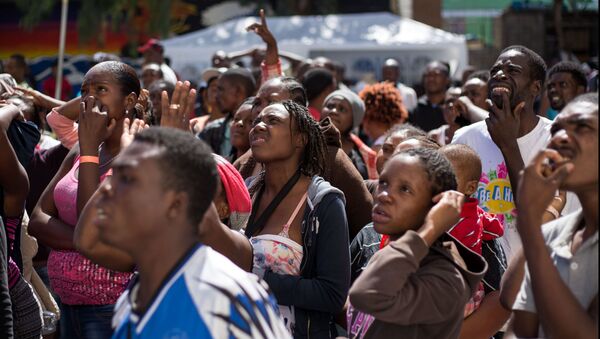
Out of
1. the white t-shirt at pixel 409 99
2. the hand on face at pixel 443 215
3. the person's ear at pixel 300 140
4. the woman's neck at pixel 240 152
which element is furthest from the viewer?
the white t-shirt at pixel 409 99

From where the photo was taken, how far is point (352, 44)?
57.7 ft

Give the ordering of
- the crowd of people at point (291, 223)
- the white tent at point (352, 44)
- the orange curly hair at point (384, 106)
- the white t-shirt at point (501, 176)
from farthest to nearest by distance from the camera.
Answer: the white tent at point (352, 44) < the orange curly hair at point (384, 106) < the white t-shirt at point (501, 176) < the crowd of people at point (291, 223)

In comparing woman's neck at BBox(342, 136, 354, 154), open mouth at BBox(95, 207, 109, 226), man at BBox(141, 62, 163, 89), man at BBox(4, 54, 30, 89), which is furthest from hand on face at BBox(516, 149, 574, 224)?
man at BBox(4, 54, 30, 89)

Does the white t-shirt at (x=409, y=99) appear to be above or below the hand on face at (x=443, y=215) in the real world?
below

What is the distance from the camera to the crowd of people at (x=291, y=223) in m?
2.96

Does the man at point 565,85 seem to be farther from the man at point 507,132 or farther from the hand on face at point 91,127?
the hand on face at point 91,127

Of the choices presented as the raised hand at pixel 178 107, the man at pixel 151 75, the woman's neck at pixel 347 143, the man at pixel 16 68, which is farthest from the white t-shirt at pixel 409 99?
the raised hand at pixel 178 107

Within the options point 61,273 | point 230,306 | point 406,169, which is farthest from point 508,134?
point 230,306

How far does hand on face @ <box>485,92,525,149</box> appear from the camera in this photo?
16.8 feet

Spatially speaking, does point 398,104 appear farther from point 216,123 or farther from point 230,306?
point 230,306

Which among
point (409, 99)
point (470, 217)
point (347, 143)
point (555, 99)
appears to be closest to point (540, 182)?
point (470, 217)

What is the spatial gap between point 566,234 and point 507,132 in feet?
6.73

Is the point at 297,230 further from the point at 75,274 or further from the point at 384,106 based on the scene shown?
the point at 384,106

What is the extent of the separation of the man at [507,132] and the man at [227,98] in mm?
2882
